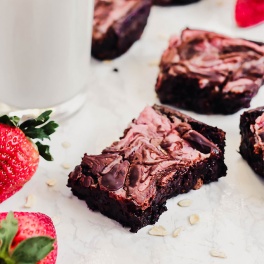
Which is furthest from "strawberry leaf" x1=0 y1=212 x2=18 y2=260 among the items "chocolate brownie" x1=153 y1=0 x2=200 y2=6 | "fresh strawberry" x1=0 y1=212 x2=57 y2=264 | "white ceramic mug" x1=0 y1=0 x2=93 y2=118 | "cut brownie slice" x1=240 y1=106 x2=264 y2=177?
"chocolate brownie" x1=153 y1=0 x2=200 y2=6

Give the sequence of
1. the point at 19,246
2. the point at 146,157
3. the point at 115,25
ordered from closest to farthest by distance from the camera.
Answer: the point at 19,246 → the point at 146,157 → the point at 115,25

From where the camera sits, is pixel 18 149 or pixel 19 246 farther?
pixel 18 149

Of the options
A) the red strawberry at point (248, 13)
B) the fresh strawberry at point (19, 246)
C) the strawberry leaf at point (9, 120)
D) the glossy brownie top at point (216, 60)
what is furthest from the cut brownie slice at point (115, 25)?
the fresh strawberry at point (19, 246)

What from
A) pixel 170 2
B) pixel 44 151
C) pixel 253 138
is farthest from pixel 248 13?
pixel 44 151

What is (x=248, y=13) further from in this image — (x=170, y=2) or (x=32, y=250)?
(x=32, y=250)

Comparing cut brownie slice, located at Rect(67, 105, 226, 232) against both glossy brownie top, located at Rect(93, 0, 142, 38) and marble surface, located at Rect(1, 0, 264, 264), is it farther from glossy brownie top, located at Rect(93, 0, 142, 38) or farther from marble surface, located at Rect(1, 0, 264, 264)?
glossy brownie top, located at Rect(93, 0, 142, 38)

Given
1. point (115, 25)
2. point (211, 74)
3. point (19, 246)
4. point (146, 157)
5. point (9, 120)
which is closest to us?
point (19, 246)

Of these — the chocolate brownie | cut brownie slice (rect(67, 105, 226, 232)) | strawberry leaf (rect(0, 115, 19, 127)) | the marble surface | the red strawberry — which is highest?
strawberry leaf (rect(0, 115, 19, 127))
